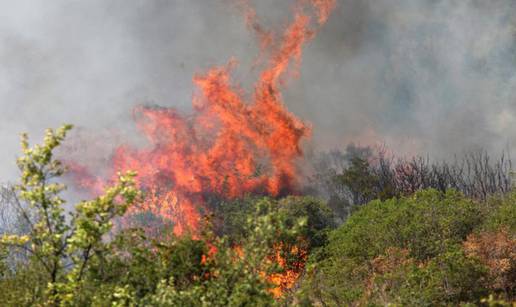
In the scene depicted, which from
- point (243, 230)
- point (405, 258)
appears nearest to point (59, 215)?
point (405, 258)

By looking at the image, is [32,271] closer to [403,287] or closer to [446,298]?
[403,287]

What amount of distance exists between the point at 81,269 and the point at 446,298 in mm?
29656

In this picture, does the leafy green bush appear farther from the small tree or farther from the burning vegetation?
the small tree

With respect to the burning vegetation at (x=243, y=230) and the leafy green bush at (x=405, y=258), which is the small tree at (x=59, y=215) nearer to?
the burning vegetation at (x=243, y=230)

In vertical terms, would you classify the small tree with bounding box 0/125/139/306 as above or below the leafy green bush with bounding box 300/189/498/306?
below

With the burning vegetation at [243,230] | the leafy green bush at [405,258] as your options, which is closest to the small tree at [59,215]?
the burning vegetation at [243,230]

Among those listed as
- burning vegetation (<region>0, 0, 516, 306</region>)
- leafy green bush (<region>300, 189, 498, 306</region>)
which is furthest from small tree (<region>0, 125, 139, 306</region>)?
leafy green bush (<region>300, 189, 498, 306</region>)

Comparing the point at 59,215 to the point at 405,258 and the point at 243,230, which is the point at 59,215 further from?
the point at 243,230

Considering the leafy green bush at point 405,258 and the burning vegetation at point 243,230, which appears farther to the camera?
the leafy green bush at point 405,258

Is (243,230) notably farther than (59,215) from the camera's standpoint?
Yes

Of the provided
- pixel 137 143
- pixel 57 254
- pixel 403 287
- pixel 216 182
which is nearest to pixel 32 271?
pixel 57 254

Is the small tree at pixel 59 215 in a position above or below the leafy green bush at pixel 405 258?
below

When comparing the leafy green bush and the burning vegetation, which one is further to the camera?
the leafy green bush

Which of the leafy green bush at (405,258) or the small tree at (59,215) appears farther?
the leafy green bush at (405,258)
